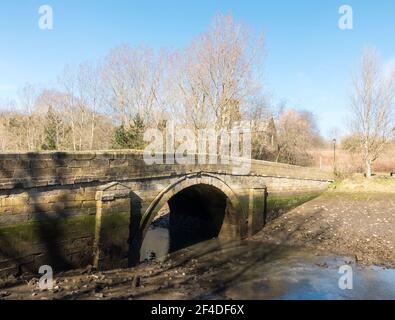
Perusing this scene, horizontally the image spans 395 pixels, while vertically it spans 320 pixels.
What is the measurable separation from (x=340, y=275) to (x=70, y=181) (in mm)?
7946

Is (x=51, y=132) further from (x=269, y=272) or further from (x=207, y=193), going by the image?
(x=269, y=272)

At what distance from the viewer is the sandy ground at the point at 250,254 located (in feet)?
25.4

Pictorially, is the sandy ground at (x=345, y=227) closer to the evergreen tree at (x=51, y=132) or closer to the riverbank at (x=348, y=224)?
the riverbank at (x=348, y=224)

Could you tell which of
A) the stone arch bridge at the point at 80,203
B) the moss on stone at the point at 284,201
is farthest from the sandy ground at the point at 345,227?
the stone arch bridge at the point at 80,203

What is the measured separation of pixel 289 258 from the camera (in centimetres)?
1259

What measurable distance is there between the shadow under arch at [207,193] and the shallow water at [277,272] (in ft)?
3.48

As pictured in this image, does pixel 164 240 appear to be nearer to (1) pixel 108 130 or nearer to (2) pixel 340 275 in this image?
(2) pixel 340 275

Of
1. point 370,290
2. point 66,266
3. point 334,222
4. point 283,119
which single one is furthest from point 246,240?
point 283,119

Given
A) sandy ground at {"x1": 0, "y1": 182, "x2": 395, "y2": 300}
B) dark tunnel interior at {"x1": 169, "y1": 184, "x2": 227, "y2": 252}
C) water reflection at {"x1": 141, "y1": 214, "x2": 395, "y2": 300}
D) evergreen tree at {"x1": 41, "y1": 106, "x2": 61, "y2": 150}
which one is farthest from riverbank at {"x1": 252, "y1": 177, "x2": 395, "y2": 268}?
evergreen tree at {"x1": 41, "y1": 106, "x2": 61, "y2": 150}

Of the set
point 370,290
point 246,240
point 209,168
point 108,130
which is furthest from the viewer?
point 108,130

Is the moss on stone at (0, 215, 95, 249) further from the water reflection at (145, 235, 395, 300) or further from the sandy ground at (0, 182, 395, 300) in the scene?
the water reflection at (145, 235, 395, 300)

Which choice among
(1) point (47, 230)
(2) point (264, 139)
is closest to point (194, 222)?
(1) point (47, 230)

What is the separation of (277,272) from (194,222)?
7.77 meters

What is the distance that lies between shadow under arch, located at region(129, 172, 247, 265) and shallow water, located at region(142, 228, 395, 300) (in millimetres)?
1062
